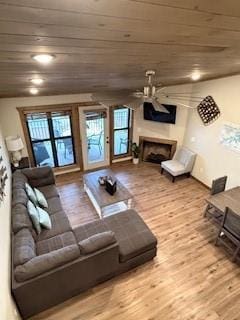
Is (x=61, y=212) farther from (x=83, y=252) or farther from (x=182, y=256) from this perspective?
(x=182, y=256)

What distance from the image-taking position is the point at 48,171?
4.71m

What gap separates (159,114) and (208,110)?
1424mm

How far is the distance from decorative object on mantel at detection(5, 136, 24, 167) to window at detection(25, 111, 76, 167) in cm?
59

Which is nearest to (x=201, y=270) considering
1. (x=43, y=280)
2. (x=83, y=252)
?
(x=83, y=252)

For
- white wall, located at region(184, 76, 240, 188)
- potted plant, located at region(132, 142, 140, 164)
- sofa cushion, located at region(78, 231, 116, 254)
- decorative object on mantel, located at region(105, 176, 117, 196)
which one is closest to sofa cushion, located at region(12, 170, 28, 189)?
decorative object on mantel, located at region(105, 176, 117, 196)

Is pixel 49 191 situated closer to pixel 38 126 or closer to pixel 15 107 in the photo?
pixel 38 126

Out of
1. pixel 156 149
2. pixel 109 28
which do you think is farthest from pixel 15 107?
pixel 109 28

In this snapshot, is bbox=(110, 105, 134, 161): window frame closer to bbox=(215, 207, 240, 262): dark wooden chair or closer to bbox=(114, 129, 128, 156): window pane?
bbox=(114, 129, 128, 156): window pane

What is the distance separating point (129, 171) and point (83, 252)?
3.91 meters

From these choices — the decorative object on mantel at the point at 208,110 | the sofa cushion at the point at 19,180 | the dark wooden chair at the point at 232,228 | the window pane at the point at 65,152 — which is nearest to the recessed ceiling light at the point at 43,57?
the sofa cushion at the point at 19,180

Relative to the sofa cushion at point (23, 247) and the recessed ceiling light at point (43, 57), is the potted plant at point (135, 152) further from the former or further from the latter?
the recessed ceiling light at point (43, 57)

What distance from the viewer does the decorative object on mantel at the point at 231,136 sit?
4.55 meters

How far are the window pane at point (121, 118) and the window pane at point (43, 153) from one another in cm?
217

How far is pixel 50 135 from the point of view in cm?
577
